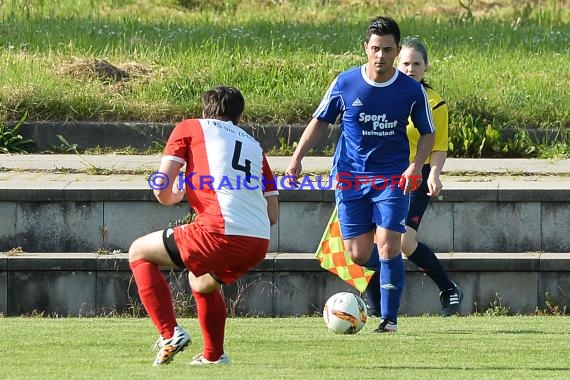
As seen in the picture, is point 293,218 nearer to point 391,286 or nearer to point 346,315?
point 391,286

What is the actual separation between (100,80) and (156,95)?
0.79 metres

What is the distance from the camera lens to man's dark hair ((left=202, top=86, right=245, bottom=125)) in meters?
7.43

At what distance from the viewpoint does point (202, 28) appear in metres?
19.6

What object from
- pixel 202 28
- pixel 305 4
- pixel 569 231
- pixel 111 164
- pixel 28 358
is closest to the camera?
pixel 28 358

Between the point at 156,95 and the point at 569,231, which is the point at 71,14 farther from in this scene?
the point at 569,231

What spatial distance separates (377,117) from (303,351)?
64.4 inches

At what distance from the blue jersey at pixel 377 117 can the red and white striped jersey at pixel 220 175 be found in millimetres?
1669

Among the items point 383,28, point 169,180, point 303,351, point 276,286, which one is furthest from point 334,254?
point 169,180

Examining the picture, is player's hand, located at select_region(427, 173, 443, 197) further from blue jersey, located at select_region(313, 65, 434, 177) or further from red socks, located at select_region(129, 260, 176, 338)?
red socks, located at select_region(129, 260, 176, 338)

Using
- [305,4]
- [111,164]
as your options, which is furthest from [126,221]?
[305,4]

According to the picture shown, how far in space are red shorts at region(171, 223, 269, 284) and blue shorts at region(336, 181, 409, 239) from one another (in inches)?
71.1

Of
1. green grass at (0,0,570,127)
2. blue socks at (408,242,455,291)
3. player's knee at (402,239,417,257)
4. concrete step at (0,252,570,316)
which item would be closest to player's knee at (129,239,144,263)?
player's knee at (402,239,417,257)

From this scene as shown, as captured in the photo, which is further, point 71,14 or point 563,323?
point 71,14

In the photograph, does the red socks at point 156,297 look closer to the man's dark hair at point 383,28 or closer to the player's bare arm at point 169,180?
the player's bare arm at point 169,180
